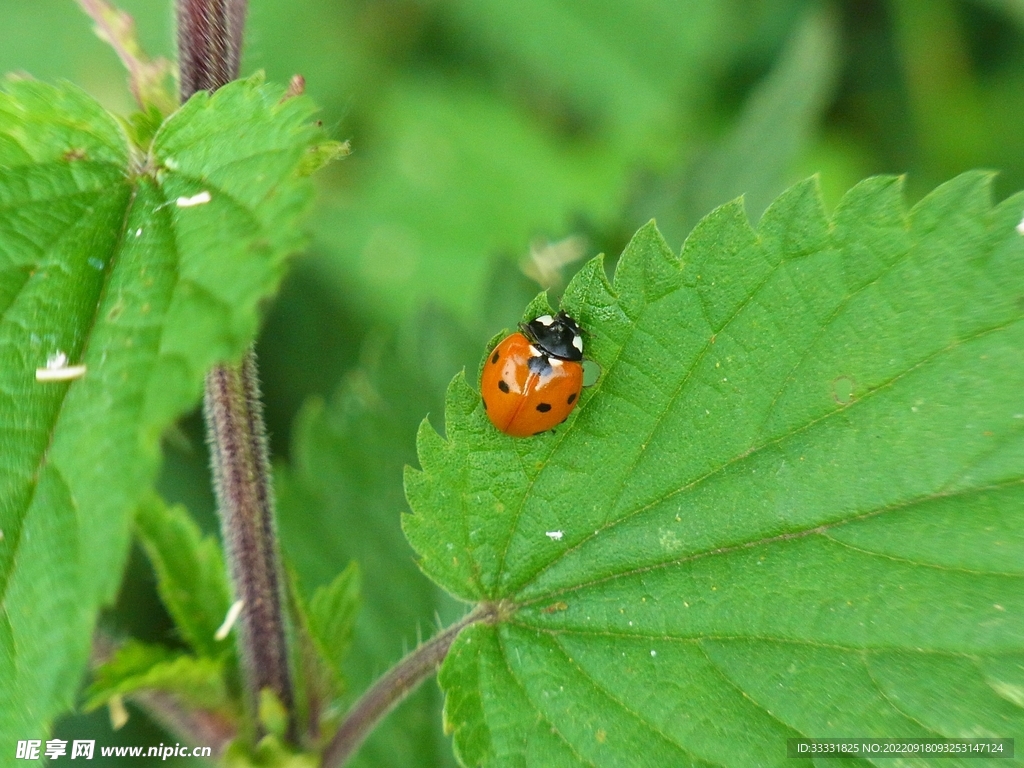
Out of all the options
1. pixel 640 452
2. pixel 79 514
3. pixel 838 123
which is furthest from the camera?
pixel 838 123

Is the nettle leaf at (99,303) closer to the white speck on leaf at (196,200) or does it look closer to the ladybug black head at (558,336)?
the white speck on leaf at (196,200)

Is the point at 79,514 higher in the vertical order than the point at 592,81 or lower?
lower

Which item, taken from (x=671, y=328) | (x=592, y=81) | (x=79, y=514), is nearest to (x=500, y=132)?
(x=592, y=81)

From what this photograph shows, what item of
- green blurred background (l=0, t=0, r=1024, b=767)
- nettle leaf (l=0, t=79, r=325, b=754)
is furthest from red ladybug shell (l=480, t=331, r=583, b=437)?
green blurred background (l=0, t=0, r=1024, b=767)

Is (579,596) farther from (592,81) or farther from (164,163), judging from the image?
(592,81)

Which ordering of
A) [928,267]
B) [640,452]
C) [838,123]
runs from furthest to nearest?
[838,123] < [640,452] < [928,267]

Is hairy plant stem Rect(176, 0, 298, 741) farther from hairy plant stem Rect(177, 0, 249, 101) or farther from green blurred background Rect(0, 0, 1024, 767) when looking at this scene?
green blurred background Rect(0, 0, 1024, 767)
